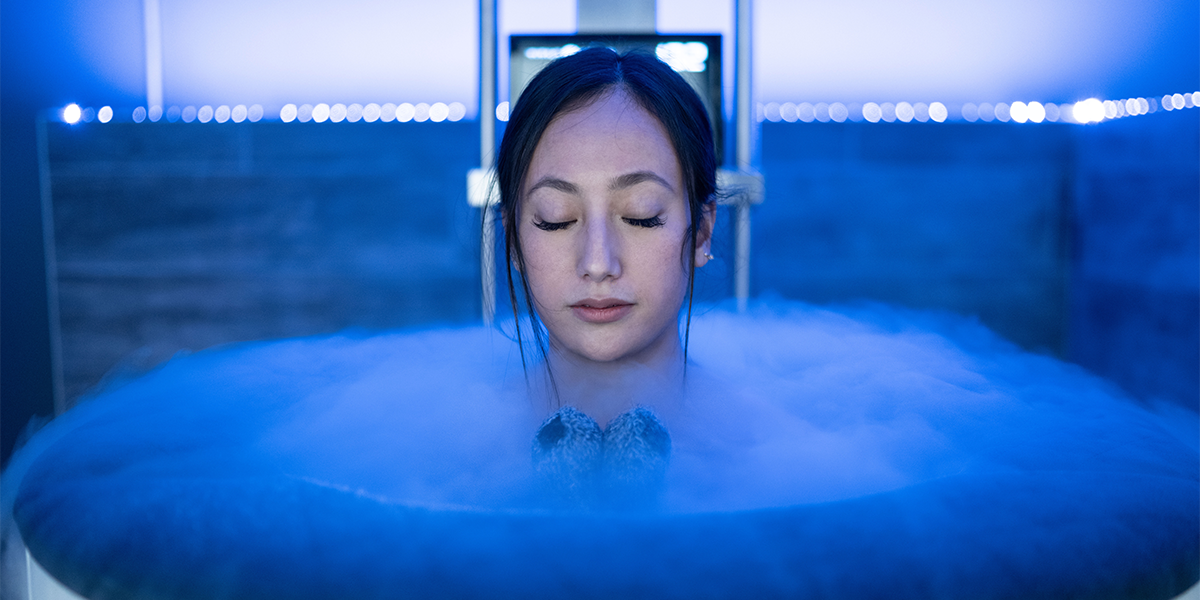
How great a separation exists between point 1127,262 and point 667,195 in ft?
6.70

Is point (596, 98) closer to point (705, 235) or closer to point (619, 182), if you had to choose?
point (619, 182)

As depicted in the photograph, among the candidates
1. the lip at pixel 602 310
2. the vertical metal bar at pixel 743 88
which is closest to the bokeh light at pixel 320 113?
the vertical metal bar at pixel 743 88

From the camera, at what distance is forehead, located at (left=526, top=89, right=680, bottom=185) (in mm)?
922

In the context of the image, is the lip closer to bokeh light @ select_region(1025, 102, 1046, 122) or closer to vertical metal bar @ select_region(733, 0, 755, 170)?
vertical metal bar @ select_region(733, 0, 755, 170)

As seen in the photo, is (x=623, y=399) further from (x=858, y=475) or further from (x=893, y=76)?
(x=893, y=76)

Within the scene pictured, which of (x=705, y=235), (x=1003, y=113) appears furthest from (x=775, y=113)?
(x=705, y=235)

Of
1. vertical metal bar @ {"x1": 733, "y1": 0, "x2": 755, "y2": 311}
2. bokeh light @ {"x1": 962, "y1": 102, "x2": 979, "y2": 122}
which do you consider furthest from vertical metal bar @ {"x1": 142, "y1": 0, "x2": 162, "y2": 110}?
bokeh light @ {"x1": 962, "y1": 102, "x2": 979, "y2": 122}

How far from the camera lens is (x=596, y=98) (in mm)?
968

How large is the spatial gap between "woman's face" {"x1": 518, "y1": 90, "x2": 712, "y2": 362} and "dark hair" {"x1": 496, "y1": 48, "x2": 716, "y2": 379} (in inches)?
1.0

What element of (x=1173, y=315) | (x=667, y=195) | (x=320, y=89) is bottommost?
(x=1173, y=315)

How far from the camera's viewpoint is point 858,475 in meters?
0.86

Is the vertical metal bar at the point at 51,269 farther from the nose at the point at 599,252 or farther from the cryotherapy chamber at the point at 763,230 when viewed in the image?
the nose at the point at 599,252

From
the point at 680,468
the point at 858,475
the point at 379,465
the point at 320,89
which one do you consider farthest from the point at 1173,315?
the point at 320,89

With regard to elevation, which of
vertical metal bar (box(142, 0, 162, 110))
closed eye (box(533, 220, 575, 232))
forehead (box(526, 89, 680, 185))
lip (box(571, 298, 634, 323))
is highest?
vertical metal bar (box(142, 0, 162, 110))
